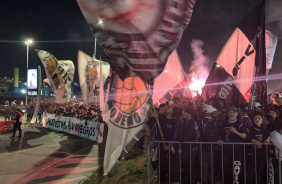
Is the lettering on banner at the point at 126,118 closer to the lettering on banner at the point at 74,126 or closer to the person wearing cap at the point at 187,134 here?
the person wearing cap at the point at 187,134

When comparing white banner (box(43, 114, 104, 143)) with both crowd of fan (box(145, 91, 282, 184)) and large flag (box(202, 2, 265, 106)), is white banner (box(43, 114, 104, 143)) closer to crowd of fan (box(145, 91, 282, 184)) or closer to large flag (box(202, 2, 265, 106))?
large flag (box(202, 2, 265, 106))

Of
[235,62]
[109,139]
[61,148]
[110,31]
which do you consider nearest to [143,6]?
[110,31]

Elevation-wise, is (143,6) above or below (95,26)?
above

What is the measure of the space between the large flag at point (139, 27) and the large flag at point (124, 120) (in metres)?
1.17

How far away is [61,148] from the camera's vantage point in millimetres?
10086

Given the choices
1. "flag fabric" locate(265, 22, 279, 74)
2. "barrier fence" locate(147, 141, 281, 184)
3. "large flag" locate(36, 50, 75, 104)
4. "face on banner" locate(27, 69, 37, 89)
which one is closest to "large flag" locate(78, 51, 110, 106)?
"large flag" locate(36, 50, 75, 104)

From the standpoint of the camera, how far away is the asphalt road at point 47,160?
6.26 meters

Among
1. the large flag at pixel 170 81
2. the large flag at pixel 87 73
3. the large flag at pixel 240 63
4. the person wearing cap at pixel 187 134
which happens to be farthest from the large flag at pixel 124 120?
Result: the large flag at pixel 87 73

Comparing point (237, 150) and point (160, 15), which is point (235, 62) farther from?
point (160, 15)

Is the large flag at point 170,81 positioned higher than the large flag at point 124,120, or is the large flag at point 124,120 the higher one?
the large flag at point 170,81

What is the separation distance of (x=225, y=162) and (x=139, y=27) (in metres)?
3.45

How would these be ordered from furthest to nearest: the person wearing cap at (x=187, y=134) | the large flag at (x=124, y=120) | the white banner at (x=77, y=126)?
the white banner at (x=77, y=126) < the large flag at (x=124, y=120) < the person wearing cap at (x=187, y=134)

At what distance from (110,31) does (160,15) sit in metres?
0.92

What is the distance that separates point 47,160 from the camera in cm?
810
